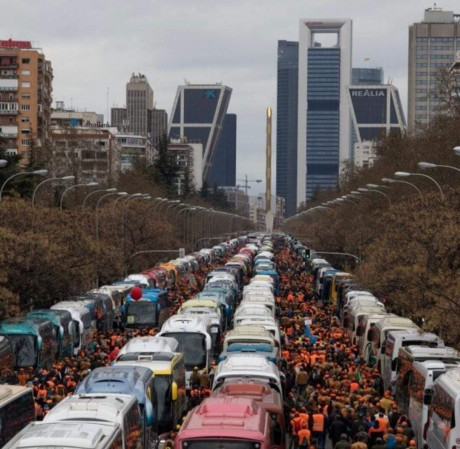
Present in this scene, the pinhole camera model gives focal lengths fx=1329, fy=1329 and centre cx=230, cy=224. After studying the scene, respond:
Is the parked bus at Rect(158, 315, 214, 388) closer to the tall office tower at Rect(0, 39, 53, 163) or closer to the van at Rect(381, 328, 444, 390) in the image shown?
the van at Rect(381, 328, 444, 390)

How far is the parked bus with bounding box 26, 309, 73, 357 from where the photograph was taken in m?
36.2

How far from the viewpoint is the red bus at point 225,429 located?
53.2 feet

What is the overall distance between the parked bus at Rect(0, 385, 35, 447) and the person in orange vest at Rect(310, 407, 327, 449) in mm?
5338

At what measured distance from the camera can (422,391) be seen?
24.1 metres

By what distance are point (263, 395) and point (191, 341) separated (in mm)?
10974

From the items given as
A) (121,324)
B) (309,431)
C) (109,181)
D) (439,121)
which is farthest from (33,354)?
(109,181)

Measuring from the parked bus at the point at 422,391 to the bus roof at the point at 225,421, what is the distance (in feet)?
19.3

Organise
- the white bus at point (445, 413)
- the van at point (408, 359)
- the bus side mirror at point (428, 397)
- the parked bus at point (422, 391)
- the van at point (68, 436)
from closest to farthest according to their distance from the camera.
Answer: the van at point (68, 436), the white bus at point (445, 413), the bus side mirror at point (428, 397), the parked bus at point (422, 391), the van at point (408, 359)

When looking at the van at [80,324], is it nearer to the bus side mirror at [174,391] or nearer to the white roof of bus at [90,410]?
the bus side mirror at [174,391]

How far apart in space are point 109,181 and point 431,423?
8523 cm

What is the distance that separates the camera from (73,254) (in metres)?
52.2

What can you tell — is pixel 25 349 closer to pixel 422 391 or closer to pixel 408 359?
pixel 408 359

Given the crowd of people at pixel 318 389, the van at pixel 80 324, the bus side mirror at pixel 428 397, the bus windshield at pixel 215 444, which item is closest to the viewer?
the bus windshield at pixel 215 444

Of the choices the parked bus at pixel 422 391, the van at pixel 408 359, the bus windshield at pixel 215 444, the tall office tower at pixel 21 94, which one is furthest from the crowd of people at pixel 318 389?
the tall office tower at pixel 21 94
